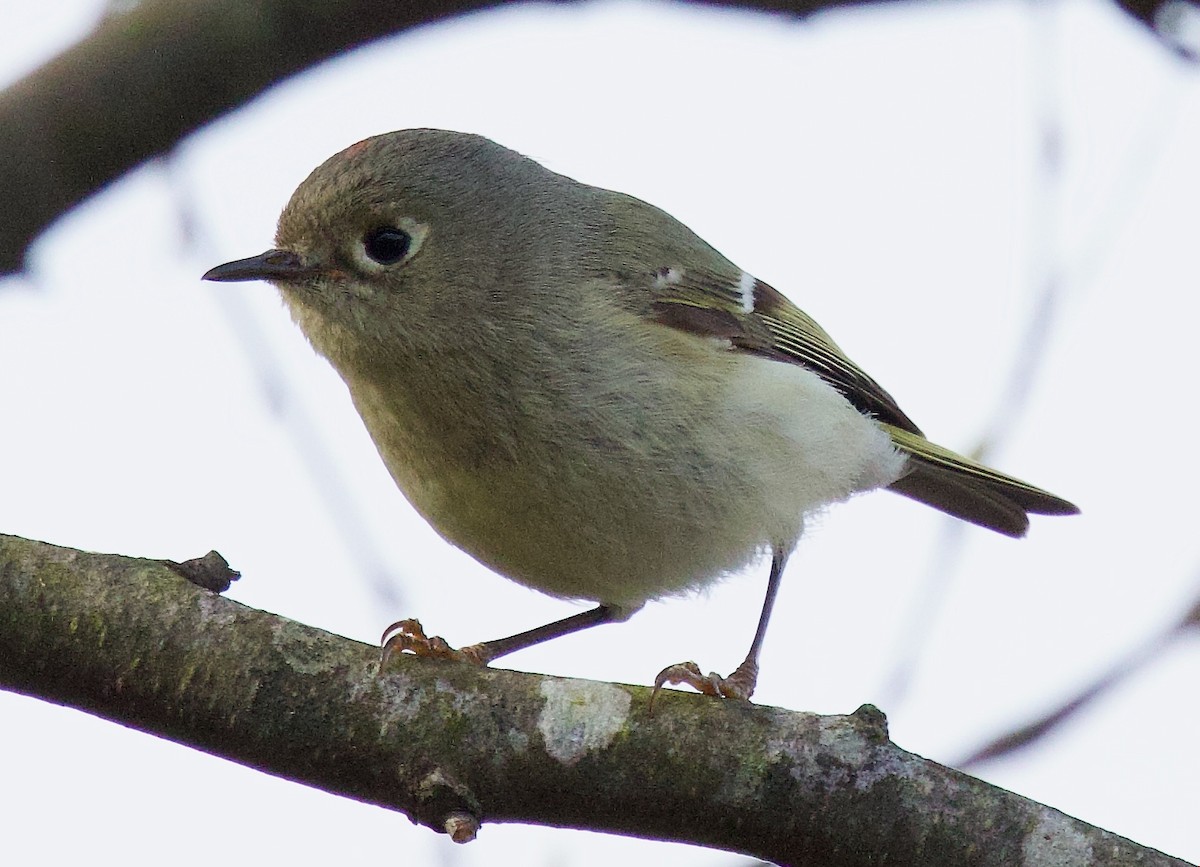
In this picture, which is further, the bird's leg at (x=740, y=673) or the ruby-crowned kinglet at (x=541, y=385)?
the ruby-crowned kinglet at (x=541, y=385)

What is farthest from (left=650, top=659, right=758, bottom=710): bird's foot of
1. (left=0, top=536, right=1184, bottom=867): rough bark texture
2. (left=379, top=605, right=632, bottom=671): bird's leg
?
(left=379, top=605, right=632, bottom=671): bird's leg

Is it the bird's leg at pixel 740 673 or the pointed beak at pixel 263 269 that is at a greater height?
the pointed beak at pixel 263 269

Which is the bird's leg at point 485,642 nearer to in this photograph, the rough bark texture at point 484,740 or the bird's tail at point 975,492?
the rough bark texture at point 484,740

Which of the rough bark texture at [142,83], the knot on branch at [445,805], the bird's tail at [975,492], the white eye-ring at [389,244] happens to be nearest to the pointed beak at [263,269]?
the white eye-ring at [389,244]

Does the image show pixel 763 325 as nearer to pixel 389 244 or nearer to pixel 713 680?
pixel 389 244

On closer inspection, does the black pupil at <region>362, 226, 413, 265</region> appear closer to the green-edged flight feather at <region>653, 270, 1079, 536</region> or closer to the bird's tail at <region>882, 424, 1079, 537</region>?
the green-edged flight feather at <region>653, 270, 1079, 536</region>

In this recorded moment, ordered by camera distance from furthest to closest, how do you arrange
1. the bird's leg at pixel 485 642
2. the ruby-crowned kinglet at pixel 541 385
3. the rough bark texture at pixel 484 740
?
1. the ruby-crowned kinglet at pixel 541 385
2. the bird's leg at pixel 485 642
3. the rough bark texture at pixel 484 740

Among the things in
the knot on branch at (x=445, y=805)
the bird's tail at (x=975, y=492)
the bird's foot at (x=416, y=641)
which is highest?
the bird's tail at (x=975, y=492)

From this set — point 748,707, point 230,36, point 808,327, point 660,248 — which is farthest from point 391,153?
point 748,707

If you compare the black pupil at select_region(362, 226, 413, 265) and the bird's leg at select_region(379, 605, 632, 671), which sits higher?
the black pupil at select_region(362, 226, 413, 265)
